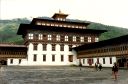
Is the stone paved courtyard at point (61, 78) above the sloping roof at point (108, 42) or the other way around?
the other way around

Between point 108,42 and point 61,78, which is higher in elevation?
point 108,42

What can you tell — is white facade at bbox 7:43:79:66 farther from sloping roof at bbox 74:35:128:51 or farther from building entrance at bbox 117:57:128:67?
building entrance at bbox 117:57:128:67

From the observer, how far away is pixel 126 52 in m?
38.7

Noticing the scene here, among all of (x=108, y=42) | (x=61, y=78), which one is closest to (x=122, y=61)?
(x=108, y=42)

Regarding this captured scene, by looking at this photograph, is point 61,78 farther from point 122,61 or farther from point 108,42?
point 108,42

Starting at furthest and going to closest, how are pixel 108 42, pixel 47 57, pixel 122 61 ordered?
1. pixel 47 57
2. pixel 108 42
3. pixel 122 61

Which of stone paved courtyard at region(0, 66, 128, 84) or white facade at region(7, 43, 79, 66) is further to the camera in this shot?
white facade at region(7, 43, 79, 66)

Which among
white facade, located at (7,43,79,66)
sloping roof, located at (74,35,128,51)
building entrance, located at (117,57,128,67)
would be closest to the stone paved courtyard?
building entrance, located at (117,57,128,67)

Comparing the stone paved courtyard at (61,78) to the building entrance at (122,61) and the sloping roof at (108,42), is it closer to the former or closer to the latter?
the building entrance at (122,61)

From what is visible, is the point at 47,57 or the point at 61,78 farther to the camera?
the point at 47,57

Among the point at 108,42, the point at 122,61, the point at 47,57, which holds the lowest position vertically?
the point at 47,57

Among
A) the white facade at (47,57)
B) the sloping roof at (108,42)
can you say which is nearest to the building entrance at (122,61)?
the sloping roof at (108,42)

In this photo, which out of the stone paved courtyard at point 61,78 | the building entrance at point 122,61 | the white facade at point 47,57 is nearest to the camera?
the stone paved courtyard at point 61,78

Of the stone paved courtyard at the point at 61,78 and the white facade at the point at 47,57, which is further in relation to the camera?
the white facade at the point at 47,57
